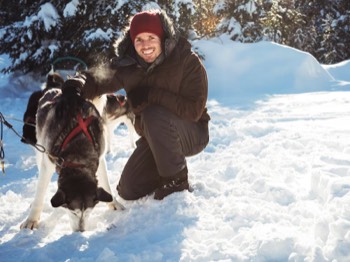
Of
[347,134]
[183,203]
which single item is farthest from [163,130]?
[347,134]

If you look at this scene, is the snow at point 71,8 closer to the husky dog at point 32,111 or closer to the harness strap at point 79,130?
the husky dog at point 32,111

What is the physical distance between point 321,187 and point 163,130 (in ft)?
3.86

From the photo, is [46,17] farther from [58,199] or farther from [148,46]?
[58,199]

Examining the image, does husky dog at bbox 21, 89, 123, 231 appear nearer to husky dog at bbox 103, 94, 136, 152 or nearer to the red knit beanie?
the red knit beanie

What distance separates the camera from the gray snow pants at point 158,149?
281 centimetres

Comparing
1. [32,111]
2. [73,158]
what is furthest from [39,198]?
[32,111]

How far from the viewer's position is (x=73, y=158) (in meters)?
2.41

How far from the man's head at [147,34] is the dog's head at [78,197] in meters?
1.02

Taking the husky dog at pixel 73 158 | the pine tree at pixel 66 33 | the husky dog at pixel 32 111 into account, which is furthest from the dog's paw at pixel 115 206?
the pine tree at pixel 66 33

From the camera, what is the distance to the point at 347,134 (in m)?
4.06

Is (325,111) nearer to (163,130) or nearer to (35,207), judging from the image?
(163,130)

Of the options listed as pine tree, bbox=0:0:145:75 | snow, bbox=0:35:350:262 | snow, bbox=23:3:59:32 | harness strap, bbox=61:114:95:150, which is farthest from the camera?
pine tree, bbox=0:0:145:75

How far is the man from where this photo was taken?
2.75m

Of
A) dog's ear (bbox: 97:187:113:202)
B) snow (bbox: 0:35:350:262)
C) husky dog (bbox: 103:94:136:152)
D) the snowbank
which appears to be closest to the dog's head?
dog's ear (bbox: 97:187:113:202)
